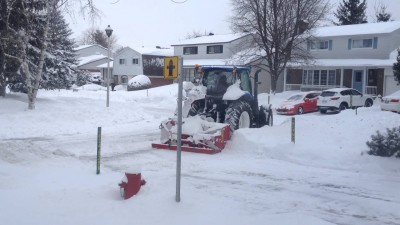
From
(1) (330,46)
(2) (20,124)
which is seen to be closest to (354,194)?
(2) (20,124)

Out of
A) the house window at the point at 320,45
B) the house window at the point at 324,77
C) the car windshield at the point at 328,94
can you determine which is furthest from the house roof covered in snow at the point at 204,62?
the car windshield at the point at 328,94

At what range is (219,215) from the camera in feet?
23.8

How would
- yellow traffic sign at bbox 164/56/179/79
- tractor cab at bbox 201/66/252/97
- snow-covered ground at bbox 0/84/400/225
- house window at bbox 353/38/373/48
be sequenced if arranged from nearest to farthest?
yellow traffic sign at bbox 164/56/179/79 < snow-covered ground at bbox 0/84/400/225 < tractor cab at bbox 201/66/252/97 < house window at bbox 353/38/373/48

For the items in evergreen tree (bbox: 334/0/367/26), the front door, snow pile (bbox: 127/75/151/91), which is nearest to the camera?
the front door

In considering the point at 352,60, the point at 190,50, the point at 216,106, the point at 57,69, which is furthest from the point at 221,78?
the point at 190,50

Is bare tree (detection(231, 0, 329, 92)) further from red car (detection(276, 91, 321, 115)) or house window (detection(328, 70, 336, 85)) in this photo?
red car (detection(276, 91, 321, 115))

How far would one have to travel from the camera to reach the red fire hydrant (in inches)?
315

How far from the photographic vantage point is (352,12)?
199 ft

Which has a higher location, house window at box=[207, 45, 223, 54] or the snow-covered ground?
house window at box=[207, 45, 223, 54]

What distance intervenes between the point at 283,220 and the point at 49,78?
2411 cm

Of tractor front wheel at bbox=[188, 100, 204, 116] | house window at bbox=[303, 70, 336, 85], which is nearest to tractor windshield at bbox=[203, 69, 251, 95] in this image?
tractor front wheel at bbox=[188, 100, 204, 116]

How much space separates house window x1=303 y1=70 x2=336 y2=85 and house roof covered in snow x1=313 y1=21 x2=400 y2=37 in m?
3.37

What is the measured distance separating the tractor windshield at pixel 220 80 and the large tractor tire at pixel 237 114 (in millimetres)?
710

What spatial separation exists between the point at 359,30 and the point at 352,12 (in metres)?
22.4
